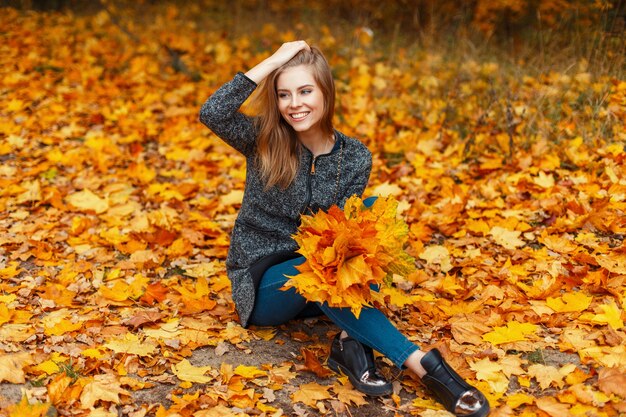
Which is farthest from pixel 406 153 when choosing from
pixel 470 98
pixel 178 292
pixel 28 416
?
pixel 28 416

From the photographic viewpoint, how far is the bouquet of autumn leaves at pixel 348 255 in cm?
215

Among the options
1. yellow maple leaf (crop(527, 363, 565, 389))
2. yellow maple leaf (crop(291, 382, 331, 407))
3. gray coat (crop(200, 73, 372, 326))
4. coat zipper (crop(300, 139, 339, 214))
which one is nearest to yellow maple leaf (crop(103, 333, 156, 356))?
gray coat (crop(200, 73, 372, 326))

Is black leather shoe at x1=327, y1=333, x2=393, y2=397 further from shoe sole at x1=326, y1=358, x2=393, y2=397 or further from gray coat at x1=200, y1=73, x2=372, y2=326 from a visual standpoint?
gray coat at x1=200, y1=73, x2=372, y2=326

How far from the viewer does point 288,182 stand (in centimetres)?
267

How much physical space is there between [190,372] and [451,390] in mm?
964

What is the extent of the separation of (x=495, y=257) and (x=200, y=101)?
366 centimetres

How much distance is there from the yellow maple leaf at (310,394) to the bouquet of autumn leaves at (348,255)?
356 millimetres

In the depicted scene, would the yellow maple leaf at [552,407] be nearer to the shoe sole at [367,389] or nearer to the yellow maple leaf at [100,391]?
the shoe sole at [367,389]

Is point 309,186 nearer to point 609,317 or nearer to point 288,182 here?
point 288,182

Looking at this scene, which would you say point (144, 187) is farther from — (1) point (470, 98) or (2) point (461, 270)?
(1) point (470, 98)

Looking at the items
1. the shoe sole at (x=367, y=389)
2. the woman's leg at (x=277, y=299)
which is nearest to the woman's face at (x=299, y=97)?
the woman's leg at (x=277, y=299)

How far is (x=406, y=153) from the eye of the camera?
14.9 ft

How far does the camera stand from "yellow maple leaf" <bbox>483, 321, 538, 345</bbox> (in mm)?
2480

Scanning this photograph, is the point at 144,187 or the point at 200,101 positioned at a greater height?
the point at 200,101
